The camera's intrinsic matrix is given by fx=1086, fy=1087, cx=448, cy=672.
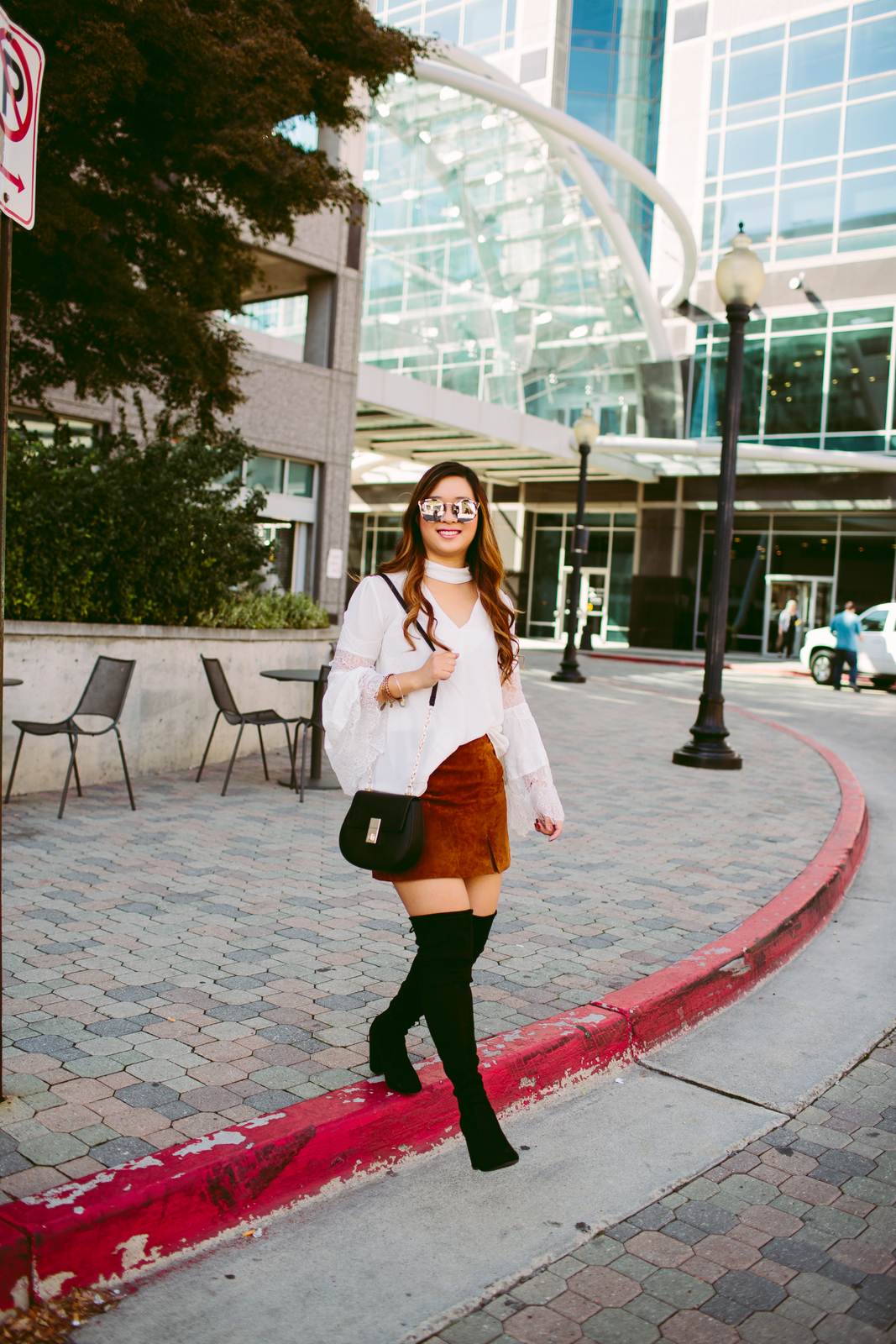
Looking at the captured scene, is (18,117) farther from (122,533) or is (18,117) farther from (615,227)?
(615,227)

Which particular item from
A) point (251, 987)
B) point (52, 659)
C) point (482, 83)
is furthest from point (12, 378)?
point (482, 83)

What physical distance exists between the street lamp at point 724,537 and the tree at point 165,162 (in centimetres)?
371

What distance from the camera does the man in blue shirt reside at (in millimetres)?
22016

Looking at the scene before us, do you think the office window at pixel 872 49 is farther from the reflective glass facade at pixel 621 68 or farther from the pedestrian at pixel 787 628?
the pedestrian at pixel 787 628

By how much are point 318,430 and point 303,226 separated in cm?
349

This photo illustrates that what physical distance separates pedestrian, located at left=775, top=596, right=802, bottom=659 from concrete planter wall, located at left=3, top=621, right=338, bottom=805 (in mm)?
25035

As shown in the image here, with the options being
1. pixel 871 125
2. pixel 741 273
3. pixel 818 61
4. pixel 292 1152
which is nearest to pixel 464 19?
pixel 818 61

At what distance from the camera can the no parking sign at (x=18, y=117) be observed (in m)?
2.91

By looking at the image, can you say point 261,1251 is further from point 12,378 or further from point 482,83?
point 482,83

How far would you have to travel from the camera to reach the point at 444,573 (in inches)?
125

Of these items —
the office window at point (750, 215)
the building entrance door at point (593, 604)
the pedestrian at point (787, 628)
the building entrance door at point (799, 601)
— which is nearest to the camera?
the pedestrian at point (787, 628)

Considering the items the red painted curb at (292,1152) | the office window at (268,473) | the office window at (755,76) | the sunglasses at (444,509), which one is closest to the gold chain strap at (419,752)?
the sunglasses at (444,509)

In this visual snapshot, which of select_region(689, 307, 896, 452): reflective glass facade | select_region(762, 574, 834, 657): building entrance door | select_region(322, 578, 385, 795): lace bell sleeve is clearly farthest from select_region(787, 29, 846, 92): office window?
select_region(322, 578, 385, 795): lace bell sleeve

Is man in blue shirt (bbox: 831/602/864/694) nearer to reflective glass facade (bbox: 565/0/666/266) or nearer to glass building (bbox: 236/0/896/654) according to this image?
glass building (bbox: 236/0/896/654)
